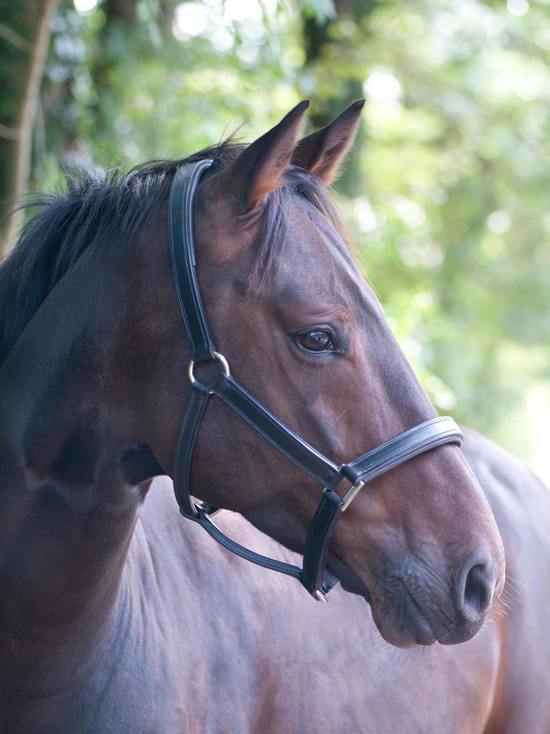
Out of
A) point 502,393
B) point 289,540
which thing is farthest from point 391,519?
point 502,393

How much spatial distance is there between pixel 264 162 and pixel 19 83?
180 inches

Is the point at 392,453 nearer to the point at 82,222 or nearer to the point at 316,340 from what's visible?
the point at 316,340

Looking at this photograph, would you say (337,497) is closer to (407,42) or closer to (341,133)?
(341,133)

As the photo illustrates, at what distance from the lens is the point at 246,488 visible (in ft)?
6.17

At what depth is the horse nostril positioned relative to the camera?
5.74 ft

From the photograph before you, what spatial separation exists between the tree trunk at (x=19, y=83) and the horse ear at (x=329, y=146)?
2.39 meters

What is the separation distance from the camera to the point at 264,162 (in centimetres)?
180

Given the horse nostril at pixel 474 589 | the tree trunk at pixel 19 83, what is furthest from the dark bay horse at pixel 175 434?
the tree trunk at pixel 19 83

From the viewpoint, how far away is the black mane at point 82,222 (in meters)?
1.99

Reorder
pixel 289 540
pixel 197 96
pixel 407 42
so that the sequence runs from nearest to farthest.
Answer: pixel 289 540 → pixel 197 96 → pixel 407 42

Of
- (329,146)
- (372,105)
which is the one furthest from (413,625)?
(372,105)

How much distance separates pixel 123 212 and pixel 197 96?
6.88 metres

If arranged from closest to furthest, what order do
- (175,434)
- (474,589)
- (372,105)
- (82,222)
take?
(474,589), (175,434), (82,222), (372,105)

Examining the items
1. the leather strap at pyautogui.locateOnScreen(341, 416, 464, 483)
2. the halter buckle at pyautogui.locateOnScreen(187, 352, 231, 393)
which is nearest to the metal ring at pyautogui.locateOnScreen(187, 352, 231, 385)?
the halter buckle at pyautogui.locateOnScreen(187, 352, 231, 393)
